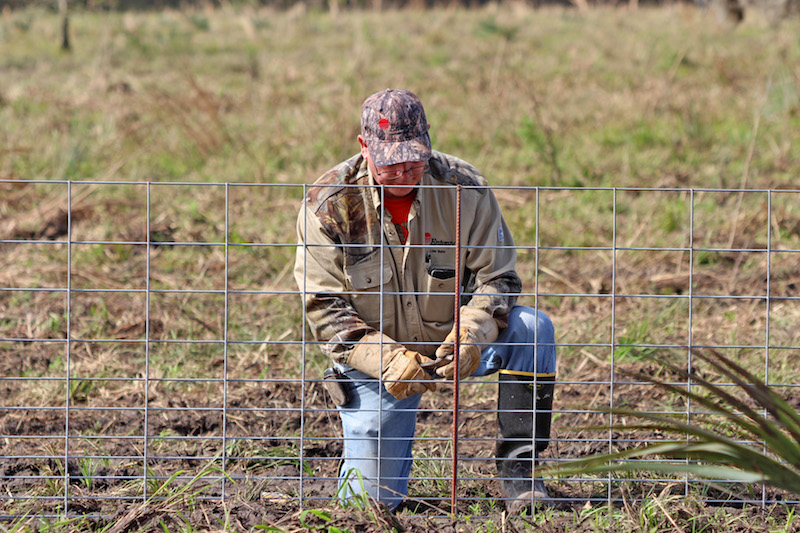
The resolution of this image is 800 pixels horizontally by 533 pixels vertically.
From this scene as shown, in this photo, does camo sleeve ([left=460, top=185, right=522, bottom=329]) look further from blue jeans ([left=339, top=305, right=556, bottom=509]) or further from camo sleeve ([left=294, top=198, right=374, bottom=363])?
camo sleeve ([left=294, top=198, right=374, bottom=363])

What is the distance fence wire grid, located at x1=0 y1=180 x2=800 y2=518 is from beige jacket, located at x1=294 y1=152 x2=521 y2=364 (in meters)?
0.16

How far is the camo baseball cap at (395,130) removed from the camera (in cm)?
268

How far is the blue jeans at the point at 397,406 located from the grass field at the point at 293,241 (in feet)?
0.42

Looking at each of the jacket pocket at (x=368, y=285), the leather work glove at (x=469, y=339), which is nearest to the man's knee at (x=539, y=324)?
the leather work glove at (x=469, y=339)

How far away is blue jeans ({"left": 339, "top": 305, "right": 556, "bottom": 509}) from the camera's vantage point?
9.25 feet

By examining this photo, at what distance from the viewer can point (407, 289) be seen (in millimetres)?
2932

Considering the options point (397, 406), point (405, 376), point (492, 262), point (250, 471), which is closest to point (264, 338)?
point (250, 471)

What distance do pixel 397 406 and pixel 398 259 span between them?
20.5 inches

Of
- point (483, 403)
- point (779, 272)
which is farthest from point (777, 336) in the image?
point (483, 403)

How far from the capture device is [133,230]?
573 centimetres

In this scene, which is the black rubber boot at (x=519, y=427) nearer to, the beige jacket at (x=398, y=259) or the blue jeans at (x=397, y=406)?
the blue jeans at (x=397, y=406)

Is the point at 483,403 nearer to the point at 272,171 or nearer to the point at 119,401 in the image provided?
the point at 119,401

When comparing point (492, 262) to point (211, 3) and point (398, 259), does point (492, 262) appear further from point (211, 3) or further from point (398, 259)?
point (211, 3)

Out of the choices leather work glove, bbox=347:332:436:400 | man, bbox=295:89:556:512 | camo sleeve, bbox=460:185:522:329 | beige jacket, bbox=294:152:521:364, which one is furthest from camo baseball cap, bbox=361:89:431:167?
leather work glove, bbox=347:332:436:400
